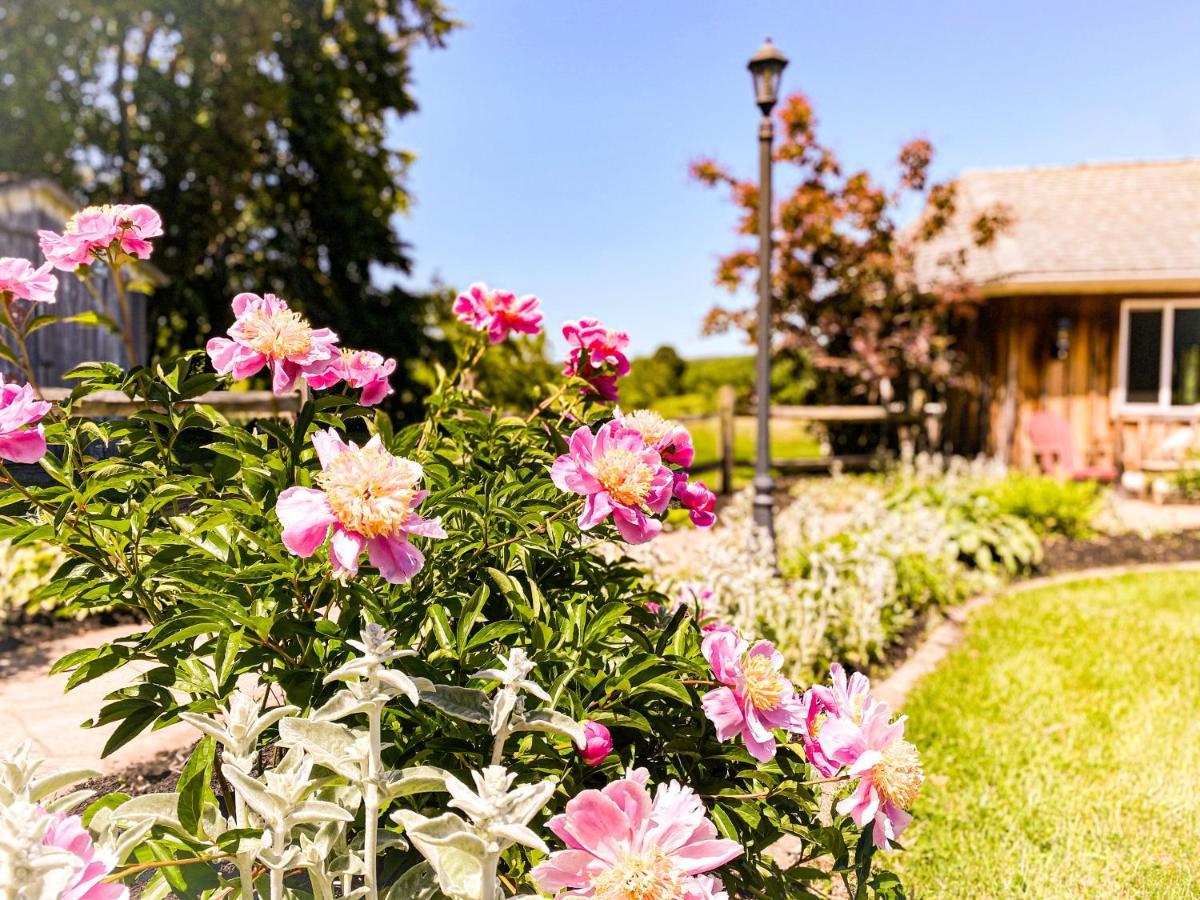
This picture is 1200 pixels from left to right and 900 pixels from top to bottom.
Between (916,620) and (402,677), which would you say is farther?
(916,620)

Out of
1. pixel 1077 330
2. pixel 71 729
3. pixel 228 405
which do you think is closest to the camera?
pixel 71 729

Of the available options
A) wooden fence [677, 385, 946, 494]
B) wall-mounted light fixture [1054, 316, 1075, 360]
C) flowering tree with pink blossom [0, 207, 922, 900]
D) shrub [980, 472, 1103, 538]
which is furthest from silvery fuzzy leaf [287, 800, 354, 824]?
wall-mounted light fixture [1054, 316, 1075, 360]

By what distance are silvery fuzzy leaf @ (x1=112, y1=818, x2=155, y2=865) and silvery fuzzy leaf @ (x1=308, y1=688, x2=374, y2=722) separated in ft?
0.88

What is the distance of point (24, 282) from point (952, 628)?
16.6ft

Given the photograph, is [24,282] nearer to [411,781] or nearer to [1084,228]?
[411,781]

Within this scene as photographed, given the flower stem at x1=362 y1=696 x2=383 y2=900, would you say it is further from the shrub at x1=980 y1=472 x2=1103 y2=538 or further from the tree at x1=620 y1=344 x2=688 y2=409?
the tree at x1=620 y1=344 x2=688 y2=409

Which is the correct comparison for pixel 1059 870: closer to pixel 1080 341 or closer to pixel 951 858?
pixel 951 858

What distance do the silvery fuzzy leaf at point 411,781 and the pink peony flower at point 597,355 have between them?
1062 mm

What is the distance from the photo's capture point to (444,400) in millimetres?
2074

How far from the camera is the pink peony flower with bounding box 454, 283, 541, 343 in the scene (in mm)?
2238

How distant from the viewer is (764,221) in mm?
5715

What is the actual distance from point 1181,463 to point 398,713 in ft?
39.4

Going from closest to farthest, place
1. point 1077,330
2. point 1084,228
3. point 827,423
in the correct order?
1. point 1077,330
2. point 1084,228
3. point 827,423

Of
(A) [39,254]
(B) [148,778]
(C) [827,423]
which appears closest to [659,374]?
(C) [827,423]
